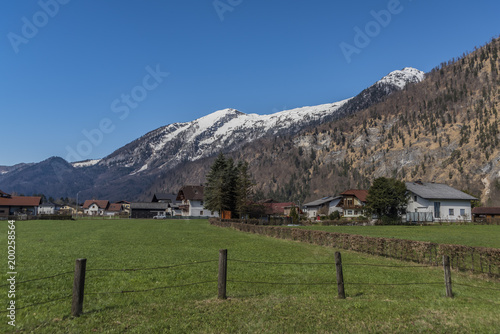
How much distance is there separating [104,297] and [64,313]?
1.67m

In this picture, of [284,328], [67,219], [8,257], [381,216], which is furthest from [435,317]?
[67,219]

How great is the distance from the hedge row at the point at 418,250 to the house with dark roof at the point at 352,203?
6842 cm

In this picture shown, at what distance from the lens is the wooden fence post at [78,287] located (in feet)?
28.0

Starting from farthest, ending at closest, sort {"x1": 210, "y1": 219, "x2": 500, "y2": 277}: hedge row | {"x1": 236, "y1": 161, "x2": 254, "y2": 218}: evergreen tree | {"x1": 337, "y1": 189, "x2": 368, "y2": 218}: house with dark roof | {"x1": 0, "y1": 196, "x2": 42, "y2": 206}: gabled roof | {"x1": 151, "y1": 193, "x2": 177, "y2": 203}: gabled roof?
{"x1": 151, "y1": 193, "x2": 177, "y2": 203}: gabled roof → {"x1": 0, "y1": 196, "x2": 42, "y2": 206}: gabled roof → {"x1": 337, "y1": 189, "x2": 368, "y2": 218}: house with dark roof → {"x1": 236, "y1": 161, "x2": 254, "y2": 218}: evergreen tree → {"x1": 210, "y1": 219, "x2": 500, "y2": 277}: hedge row

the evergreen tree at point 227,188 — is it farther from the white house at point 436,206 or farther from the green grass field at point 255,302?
the green grass field at point 255,302

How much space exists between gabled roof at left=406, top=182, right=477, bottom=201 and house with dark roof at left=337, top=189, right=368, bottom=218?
17034mm

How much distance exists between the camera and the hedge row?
16256mm

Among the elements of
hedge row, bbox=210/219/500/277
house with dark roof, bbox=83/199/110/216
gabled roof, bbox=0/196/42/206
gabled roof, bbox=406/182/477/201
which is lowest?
house with dark roof, bbox=83/199/110/216

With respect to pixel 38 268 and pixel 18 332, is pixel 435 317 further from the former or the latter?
pixel 38 268

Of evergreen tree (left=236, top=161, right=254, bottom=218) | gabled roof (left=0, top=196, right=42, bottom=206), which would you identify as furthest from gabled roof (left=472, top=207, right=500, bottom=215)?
gabled roof (left=0, top=196, right=42, bottom=206)

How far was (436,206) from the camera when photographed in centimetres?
7800

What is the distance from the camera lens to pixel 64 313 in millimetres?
8945

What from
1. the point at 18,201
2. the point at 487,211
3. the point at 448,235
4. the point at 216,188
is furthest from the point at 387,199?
the point at 18,201

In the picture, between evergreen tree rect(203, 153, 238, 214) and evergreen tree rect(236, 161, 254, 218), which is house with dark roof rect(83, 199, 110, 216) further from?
evergreen tree rect(236, 161, 254, 218)
